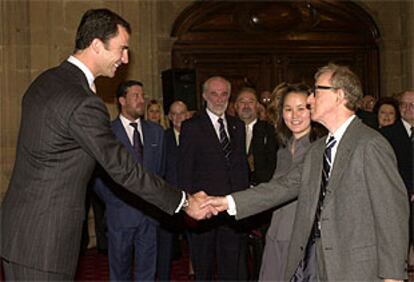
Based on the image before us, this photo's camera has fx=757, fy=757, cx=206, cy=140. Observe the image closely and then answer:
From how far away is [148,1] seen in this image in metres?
9.72

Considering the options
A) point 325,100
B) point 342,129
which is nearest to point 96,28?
point 325,100

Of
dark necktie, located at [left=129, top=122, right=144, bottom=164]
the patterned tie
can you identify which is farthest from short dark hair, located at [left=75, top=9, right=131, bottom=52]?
dark necktie, located at [left=129, top=122, right=144, bottom=164]

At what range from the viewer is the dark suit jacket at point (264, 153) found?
6.25m

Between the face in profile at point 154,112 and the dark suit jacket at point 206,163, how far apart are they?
6.23ft

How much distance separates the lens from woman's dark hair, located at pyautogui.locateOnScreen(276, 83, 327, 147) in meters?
4.61

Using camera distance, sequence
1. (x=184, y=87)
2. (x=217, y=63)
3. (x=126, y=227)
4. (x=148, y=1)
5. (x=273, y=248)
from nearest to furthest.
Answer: (x=273, y=248) < (x=126, y=227) < (x=184, y=87) < (x=148, y=1) < (x=217, y=63)

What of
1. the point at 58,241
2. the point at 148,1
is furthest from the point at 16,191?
the point at 148,1

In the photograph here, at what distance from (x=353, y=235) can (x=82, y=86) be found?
1384 millimetres

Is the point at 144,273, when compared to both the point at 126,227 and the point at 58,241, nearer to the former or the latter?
the point at 126,227

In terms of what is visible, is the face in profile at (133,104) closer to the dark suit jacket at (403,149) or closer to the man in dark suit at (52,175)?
the dark suit jacket at (403,149)

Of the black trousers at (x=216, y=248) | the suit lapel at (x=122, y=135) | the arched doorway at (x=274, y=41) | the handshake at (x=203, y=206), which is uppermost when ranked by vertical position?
the arched doorway at (x=274, y=41)

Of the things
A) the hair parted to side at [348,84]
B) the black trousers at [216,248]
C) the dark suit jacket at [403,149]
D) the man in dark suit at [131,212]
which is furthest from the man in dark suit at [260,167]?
the hair parted to side at [348,84]

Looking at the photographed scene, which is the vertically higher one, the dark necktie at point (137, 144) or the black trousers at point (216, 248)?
the dark necktie at point (137, 144)

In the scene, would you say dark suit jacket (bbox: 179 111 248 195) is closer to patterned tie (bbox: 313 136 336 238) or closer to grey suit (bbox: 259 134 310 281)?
grey suit (bbox: 259 134 310 281)
